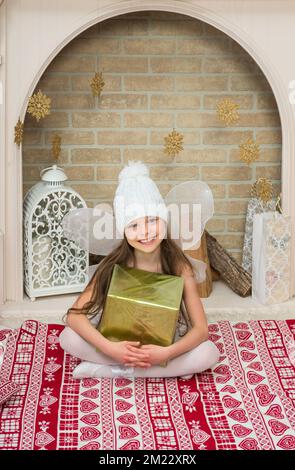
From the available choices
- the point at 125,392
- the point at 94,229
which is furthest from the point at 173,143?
the point at 125,392

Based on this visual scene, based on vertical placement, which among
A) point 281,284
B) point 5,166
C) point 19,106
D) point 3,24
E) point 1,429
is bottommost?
point 1,429

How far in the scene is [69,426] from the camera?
2104mm

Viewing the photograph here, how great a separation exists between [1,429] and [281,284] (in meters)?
1.36

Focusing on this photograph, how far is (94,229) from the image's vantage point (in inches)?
103

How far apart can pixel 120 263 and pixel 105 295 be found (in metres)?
0.11

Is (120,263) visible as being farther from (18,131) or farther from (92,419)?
(18,131)

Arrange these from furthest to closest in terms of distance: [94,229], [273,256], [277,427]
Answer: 1. [273,256]
2. [94,229]
3. [277,427]

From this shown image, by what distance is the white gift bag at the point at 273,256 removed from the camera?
3.02 metres

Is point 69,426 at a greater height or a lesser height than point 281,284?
lesser

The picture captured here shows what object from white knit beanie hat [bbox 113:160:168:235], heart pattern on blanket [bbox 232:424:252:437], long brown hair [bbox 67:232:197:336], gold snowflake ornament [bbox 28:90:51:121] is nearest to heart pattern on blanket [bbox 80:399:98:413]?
long brown hair [bbox 67:232:197:336]

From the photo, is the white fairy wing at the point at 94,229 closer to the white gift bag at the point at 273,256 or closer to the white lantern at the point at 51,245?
the white lantern at the point at 51,245

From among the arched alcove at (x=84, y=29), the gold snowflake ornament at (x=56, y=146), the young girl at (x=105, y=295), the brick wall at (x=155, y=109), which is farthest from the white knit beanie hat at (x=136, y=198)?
the brick wall at (x=155, y=109)

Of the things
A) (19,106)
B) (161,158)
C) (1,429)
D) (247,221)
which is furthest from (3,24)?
(1,429)

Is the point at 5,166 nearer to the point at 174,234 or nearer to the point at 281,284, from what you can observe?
the point at 174,234
